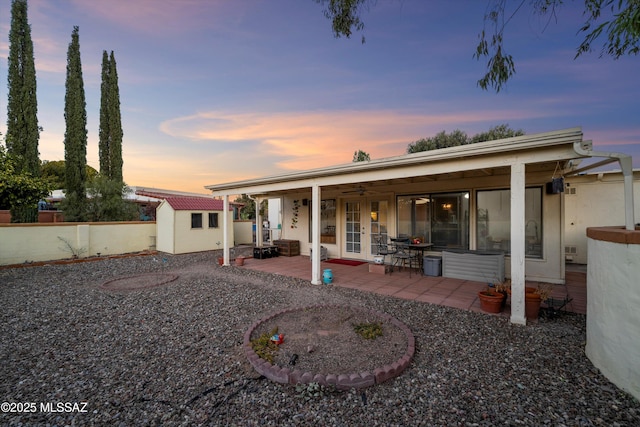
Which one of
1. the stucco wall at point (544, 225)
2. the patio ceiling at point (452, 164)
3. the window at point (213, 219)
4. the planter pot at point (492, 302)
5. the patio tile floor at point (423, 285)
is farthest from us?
the window at point (213, 219)

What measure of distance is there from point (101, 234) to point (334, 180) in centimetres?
1003

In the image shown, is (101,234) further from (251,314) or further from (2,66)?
(251,314)

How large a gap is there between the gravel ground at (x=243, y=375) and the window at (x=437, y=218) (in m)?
2.99

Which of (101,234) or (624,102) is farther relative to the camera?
(101,234)

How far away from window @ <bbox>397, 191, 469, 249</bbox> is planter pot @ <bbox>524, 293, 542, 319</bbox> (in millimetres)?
2910

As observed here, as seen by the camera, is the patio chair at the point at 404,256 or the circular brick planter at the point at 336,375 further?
the patio chair at the point at 404,256

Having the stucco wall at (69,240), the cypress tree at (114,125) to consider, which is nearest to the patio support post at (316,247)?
the stucco wall at (69,240)

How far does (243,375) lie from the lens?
2.63m

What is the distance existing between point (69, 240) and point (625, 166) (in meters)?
14.3

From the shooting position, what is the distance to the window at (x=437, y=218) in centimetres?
684

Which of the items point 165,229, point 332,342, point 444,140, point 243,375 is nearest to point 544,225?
point 332,342

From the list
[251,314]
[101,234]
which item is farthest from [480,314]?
[101,234]

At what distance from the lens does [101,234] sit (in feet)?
34.0

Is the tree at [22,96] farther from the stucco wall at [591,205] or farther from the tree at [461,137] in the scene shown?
the tree at [461,137]
